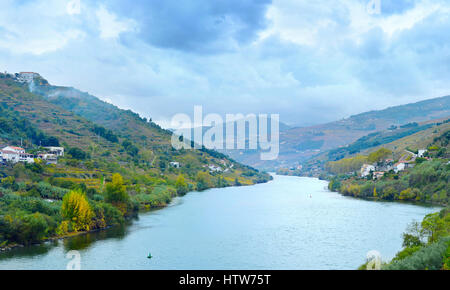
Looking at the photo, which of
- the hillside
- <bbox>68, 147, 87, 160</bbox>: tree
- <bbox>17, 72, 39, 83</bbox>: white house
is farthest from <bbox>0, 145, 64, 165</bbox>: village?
<bbox>17, 72, 39, 83</bbox>: white house

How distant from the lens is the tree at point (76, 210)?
3192cm

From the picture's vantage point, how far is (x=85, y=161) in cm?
5681

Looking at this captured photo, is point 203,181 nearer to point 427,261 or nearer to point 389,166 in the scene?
point 389,166

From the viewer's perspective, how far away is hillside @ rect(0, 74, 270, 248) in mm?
31247

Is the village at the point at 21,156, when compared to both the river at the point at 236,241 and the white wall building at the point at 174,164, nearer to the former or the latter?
the river at the point at 236,241

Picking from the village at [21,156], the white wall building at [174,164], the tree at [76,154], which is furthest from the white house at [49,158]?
the white wall building at [174,164]

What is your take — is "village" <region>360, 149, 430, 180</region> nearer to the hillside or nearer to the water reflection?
the hillside

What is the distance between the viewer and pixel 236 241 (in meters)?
30.7

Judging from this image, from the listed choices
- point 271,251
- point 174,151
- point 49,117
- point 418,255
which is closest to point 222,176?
point 174,151

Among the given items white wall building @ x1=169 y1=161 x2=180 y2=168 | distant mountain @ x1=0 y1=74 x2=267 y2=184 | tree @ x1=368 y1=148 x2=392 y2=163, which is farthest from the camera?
white wall building @ x1=169 y1=161 x2=180 y2=168

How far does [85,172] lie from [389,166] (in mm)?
57909

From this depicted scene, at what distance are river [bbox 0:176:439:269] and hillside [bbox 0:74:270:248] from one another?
195 cm
